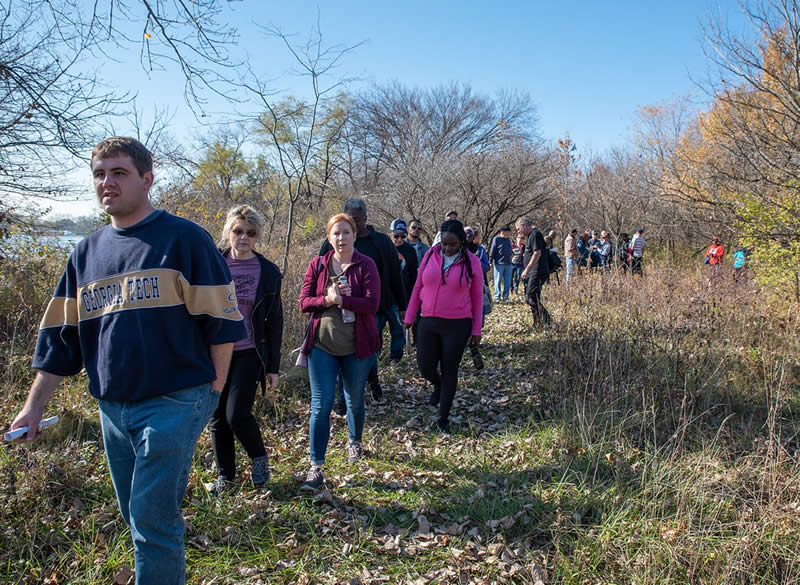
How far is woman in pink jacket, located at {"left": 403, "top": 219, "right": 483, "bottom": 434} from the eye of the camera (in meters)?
4.83

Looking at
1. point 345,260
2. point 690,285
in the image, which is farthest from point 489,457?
point 690,285

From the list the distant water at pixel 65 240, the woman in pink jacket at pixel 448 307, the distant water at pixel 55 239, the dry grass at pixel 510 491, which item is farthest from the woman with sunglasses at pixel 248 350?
the distant water at pixel 65 240

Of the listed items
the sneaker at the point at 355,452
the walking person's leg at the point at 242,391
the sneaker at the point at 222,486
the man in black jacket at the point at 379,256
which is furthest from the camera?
the man in black jacket at the point at 379,256

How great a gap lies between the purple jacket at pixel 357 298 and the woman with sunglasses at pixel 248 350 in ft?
1.00

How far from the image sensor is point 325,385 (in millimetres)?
3826

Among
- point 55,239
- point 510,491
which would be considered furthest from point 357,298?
point 55,239

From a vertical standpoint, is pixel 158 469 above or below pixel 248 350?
below

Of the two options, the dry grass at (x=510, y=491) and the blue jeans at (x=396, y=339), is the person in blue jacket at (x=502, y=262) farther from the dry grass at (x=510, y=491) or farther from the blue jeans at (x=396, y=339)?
the dry grass at (x=510, y=491)

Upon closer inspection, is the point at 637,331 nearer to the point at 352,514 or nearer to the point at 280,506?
the point at 352,514

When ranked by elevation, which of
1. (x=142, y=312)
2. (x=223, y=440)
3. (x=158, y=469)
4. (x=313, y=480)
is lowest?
(x=313, y=480)

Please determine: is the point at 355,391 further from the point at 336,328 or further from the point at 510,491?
the point at 510,491

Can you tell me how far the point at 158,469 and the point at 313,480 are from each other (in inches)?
75.1

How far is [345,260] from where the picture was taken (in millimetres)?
4078

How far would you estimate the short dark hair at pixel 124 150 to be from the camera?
2.06 metres
